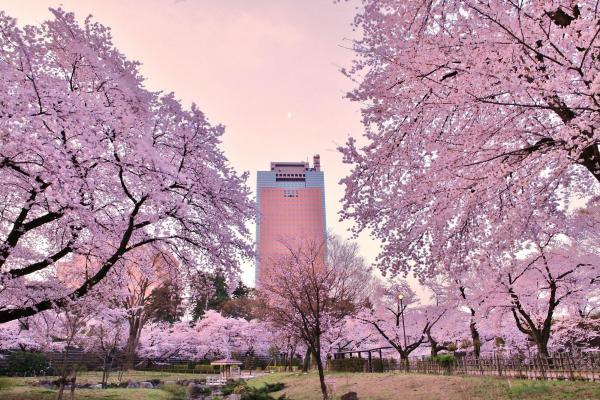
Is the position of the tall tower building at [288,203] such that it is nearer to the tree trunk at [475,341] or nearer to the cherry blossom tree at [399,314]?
the cherry blossom tree at [399,314]

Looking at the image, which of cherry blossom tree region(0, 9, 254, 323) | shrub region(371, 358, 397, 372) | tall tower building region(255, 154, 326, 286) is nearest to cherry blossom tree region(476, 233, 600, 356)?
shrub region(371, 358, 397, 372)

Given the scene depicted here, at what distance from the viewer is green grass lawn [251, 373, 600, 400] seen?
10867 mm

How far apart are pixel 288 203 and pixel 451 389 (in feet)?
420

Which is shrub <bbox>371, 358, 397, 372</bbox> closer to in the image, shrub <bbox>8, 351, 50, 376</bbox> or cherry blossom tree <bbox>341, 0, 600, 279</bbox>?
cherry blossom tree <bbox>341, 0, 600, 279</bbox>

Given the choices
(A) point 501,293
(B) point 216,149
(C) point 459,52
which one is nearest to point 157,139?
(B) point 216,149

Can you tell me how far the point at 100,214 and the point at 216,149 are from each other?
3735 mm

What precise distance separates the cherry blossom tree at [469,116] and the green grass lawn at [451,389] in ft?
16.3

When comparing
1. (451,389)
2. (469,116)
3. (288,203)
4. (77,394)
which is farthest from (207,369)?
(288,203)

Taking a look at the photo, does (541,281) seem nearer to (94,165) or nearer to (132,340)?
(94,165)

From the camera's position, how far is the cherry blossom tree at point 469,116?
5.49m

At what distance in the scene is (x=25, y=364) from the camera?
3150 centimetres

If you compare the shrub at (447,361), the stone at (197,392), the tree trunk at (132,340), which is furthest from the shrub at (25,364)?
the shrub at (447,361)

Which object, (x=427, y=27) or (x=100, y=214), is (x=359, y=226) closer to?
(x=427, y=27)

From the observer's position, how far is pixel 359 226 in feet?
31.4
